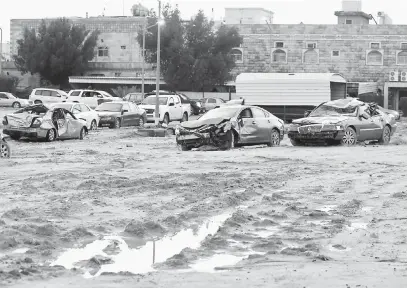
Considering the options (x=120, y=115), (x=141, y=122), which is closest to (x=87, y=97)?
(x=141, y=122)

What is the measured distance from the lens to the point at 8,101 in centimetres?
6312

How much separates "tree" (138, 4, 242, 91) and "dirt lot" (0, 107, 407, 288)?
50917 mm

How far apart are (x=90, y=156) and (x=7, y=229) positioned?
12103 mm

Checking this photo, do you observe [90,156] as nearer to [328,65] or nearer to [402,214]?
[402,214]

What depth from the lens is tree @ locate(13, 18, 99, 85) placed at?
244ft

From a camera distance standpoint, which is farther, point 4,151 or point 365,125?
point 365,125

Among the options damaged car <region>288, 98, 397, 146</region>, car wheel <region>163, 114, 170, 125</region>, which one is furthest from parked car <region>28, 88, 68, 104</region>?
damaged car <region>288, 98, 397, 146</region>

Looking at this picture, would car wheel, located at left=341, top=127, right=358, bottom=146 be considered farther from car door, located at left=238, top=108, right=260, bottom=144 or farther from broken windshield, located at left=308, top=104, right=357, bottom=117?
car door, located at left=238, top=108, right=260, bottom=144

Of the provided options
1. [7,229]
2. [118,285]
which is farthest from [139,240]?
[118,285]

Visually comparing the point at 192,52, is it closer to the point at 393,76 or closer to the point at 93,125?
the point at 393,76

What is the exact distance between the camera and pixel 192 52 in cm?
7038

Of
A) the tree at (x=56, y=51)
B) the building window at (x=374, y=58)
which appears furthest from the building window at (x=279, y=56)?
the tree at (x=56, y=51)

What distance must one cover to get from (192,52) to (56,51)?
12328 millimetres

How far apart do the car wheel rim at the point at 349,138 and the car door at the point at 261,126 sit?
83.6 inches
